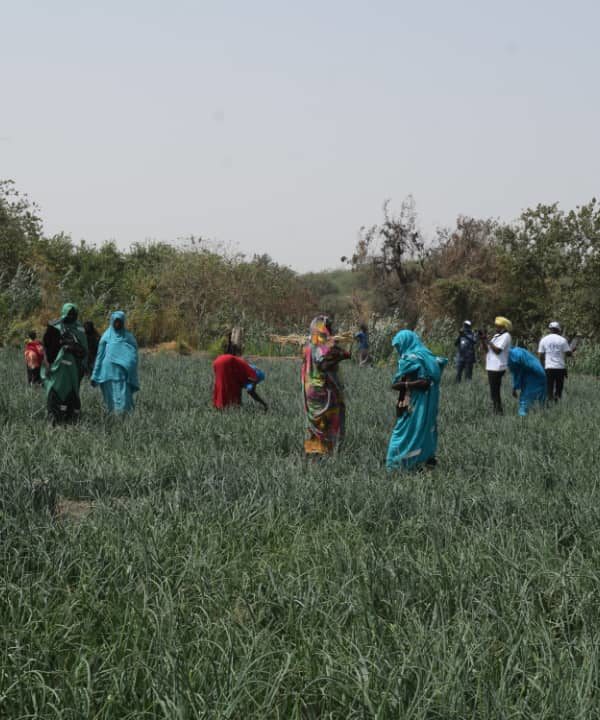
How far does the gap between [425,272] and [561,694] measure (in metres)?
34.7

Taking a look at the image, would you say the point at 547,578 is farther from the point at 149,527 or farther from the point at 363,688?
the point at 149,527

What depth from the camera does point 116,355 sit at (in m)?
9.34

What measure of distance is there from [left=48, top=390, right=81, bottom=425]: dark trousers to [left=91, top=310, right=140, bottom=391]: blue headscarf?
0.70m

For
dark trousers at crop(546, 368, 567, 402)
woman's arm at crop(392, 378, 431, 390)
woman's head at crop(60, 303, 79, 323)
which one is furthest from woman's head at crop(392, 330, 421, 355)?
dark trousers at crop(546, 368, 567, 402)

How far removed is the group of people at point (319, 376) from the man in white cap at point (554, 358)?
0.01 m

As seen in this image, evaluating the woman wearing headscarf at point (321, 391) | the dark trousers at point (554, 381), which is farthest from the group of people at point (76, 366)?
the dark trousers at point (554, 381)

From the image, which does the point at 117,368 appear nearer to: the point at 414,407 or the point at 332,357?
the point at 332,357

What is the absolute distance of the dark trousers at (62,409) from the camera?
8.52 metres

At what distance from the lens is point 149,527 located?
13.8 ft

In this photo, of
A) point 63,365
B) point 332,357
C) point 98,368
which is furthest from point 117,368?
point 332,357

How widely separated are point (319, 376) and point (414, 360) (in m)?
0.81

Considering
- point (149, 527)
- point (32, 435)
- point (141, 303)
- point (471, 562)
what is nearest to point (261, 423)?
point (32, 435)

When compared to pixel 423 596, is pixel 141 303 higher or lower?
higher

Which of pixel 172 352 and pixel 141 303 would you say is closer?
pixel 172 352
